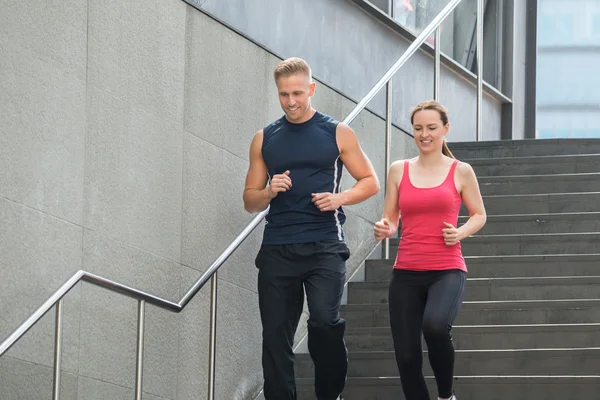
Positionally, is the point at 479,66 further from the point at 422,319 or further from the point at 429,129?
the point at 422,319

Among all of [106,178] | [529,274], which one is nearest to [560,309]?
[529,274]

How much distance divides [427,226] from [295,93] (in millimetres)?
823

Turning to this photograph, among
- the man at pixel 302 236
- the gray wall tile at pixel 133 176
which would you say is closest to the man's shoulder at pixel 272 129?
the man at pixel 302 236

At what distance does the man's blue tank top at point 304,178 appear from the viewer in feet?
18.0

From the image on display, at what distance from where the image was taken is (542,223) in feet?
26.8

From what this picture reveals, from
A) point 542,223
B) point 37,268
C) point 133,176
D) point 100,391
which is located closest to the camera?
point 100,391

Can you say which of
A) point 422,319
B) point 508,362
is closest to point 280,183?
point 422,319

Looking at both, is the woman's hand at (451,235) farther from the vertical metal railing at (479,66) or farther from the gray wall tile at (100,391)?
the vertical metal railing at (479,66)

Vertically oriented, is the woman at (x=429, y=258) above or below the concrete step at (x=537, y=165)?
below

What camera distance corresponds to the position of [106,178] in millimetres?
5844

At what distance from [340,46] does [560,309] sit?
11.4 ft

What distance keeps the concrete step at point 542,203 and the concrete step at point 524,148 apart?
99cm

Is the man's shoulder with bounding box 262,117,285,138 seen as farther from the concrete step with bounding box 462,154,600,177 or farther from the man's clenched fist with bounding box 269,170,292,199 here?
the concrete step with bounding box 462,154,600,177

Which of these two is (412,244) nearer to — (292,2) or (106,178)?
(106,178)
